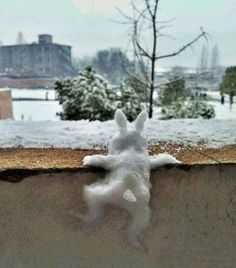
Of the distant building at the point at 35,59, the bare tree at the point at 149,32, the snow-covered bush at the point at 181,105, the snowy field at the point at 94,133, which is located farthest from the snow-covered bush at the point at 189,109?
the snowy field at the point at 94,133

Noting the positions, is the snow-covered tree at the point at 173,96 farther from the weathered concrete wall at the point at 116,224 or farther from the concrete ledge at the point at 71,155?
the weathered concrete wall at the point at 116,224

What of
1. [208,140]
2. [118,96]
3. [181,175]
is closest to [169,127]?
[208,140]

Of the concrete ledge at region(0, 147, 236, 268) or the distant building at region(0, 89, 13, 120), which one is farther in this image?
→ the distant building at region(0, 89, 13, 120)

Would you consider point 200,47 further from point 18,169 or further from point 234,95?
point 18,169

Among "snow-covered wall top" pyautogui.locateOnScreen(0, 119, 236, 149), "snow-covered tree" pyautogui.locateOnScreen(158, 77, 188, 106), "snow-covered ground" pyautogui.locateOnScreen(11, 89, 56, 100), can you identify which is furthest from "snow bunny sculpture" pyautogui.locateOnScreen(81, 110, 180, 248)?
"snow-covered tree" pyautogui.locateOnScreen(158, 77, 188, 106)

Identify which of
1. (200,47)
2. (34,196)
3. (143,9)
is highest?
(143,9)

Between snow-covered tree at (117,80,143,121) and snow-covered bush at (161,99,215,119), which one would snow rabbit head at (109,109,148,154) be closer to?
snow-covered tree at (117,80,143,121)

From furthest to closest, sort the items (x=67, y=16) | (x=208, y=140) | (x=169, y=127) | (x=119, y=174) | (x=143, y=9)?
1. (x=67, y=16)
2. (x=143, y=9)
3. (x=169, y=127)
4. (x=208, y=140)
5. (x=119, y=174)
